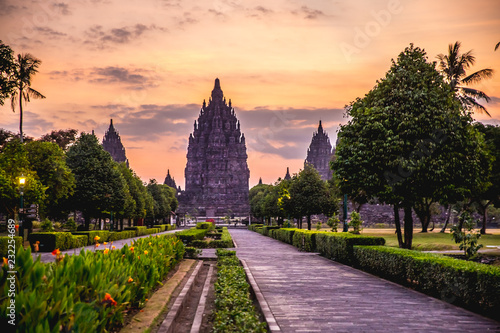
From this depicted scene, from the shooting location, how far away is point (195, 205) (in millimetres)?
174750

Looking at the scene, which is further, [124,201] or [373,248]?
[124,201]

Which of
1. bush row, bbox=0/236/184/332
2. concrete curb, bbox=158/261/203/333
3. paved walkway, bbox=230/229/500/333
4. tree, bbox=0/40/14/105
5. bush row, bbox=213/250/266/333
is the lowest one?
paved walkway, bbox=230/229/500/333

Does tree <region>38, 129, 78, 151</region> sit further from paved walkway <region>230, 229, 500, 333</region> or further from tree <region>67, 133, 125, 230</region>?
paved walkway <region>230, 229, 500, 333</region>

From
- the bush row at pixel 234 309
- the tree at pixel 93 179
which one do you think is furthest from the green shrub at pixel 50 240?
the bush row at pixel 234 309

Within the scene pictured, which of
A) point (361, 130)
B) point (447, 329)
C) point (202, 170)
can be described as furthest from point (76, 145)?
point (202, 170)

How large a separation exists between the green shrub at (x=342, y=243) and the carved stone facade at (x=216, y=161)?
5865 inches

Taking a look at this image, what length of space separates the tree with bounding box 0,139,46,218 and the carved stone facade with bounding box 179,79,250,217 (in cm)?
13704

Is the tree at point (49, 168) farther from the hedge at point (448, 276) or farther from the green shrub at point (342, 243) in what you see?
the hedge at point (448, 276)

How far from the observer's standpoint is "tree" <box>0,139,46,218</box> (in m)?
33.6

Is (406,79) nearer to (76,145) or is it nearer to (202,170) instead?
(76,145)

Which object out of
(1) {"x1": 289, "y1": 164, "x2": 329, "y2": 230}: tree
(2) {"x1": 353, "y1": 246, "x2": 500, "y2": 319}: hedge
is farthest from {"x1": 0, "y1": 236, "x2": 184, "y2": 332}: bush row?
(1) {"x1": 289, "y1": 164, "x2": 329, "y2": 230}: tree

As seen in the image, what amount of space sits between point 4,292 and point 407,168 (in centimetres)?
1882

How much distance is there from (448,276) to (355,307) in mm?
2637

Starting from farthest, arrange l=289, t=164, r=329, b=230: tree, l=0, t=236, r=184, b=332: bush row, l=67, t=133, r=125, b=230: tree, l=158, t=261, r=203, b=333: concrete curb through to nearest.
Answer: l=67, t=133, r=125, b=230: tree, l=289, t=164, r=329, b=230: tree, l=158, t=261, r=203, b=333: concrete curb, l=0, t=236, r=184, b=332: bush row
